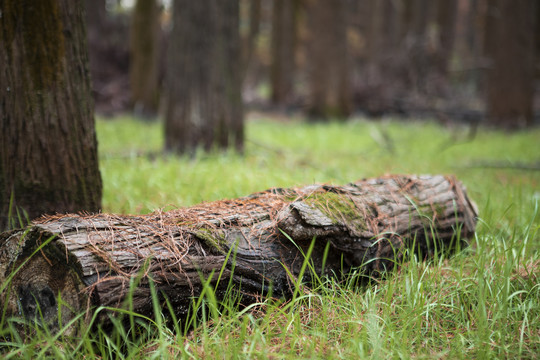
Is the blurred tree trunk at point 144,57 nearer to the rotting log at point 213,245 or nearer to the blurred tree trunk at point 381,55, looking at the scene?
the blurred tree trunk at point 381,55

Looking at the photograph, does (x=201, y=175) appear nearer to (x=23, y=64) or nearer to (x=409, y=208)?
(x=23, y=64)

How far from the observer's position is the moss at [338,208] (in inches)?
75.8

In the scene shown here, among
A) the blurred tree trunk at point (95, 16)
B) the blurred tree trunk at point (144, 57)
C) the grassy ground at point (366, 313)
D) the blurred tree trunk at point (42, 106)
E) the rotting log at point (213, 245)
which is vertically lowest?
the grassy ground at point (366, 313)

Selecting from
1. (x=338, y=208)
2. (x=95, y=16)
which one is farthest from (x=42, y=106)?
(x=95, y=16)

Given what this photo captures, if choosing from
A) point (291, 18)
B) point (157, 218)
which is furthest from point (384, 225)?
point (291, 18)

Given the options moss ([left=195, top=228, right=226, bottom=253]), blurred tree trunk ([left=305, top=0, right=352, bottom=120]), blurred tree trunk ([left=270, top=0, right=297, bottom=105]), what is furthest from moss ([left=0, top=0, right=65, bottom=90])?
blurred tree trunk ([left=270, top=0, right=297, bottom=105])

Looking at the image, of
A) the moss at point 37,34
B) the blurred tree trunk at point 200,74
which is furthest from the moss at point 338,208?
the blurred tree trunk at point 200,74

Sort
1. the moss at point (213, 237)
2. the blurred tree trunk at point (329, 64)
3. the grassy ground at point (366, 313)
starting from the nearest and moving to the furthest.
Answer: the grassy ground at point (366, 313)
the moss at point (213, 237)
the blurred tree trunk at point (329, 64)

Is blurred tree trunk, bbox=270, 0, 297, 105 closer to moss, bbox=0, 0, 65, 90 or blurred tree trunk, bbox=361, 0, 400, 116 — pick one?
blurred tree trunk, bbox=361, 0, 400, 116

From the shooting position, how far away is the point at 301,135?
27.9 feet

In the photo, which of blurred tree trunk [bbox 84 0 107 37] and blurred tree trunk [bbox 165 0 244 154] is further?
blurred tree trunk [bbox 84 0 107 37]

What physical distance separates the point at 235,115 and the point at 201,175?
1.94 metres

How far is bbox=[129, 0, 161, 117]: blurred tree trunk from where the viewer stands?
10.5 meters

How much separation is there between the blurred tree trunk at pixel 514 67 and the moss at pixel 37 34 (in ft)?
36.0
